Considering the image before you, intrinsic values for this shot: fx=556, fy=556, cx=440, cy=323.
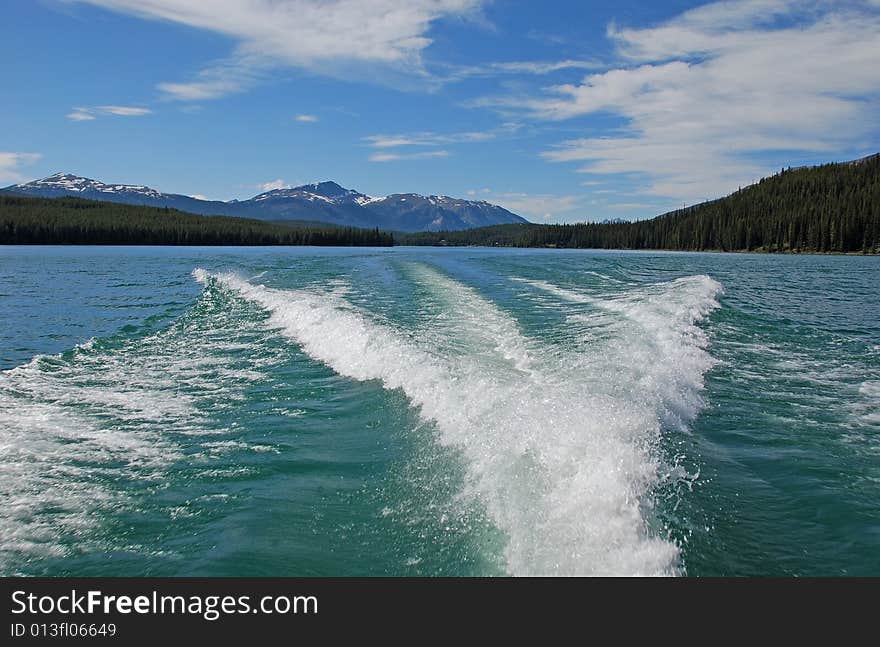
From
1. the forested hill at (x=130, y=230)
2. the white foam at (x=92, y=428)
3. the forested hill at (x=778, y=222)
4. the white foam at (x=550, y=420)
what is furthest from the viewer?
the forested hill at (x=130, y=230)

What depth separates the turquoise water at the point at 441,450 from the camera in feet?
15.8

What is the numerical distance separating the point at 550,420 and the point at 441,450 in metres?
1.42

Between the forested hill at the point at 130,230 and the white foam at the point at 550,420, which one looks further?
the forested hill at the point at 130,230

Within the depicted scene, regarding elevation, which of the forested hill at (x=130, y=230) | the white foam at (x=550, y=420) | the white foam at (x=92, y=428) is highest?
the forested hill at (x=130, y=230)

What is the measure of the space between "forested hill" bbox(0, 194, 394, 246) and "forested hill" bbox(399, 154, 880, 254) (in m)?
71.5

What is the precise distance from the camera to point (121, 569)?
4590mm

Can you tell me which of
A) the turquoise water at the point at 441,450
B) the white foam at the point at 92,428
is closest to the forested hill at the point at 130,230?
the turquoise water at the point at 441,450

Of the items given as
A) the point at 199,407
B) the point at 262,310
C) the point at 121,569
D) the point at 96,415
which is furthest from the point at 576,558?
the point at 262,310

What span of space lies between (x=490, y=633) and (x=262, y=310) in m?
16.6

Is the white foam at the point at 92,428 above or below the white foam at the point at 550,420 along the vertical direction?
below

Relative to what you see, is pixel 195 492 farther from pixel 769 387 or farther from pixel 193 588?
pixel 769 387

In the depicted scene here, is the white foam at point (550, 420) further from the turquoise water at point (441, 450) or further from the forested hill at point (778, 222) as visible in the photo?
the forested hill at point (778, 222)

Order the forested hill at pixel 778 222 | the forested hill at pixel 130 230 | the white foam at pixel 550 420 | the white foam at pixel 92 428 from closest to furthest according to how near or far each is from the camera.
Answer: the white foam at pixel 550 420 < the white foam at pixel 92 428 < the forested hill at pixel 778 222 < the forested hill at pixel 130 230

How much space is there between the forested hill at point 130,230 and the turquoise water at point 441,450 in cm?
11742
